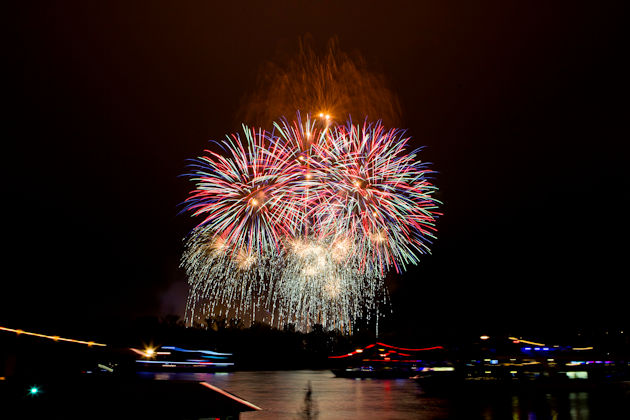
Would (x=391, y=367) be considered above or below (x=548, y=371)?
below

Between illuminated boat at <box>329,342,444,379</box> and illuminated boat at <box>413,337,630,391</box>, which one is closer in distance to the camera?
illuminated boat at <box>413,337,630,391</box>

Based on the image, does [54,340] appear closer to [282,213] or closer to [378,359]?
[282,213]

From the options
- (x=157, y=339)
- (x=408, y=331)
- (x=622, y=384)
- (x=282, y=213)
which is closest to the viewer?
(x=282, y=213)

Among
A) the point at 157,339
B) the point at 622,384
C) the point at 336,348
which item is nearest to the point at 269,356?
the point at 336,348

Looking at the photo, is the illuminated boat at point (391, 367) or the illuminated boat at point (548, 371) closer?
the illuminated boat at point (548, 371)

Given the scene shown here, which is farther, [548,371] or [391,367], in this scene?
[391,367]

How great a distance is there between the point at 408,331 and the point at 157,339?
74791 millimetres

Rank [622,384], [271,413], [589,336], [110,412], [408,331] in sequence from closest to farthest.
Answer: [110,412] → [271,413] → [622,384] → [589,336] → [408,331]

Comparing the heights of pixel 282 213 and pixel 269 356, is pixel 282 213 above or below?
above

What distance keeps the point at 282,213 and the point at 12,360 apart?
40.8 feet

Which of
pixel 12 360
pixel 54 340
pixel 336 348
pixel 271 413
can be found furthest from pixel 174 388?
pixel 336 348

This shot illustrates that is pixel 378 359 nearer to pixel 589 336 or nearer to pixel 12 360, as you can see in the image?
pixel 589 336

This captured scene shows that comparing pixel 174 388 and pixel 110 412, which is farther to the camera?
pixel 174 388

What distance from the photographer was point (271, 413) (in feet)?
58.9
